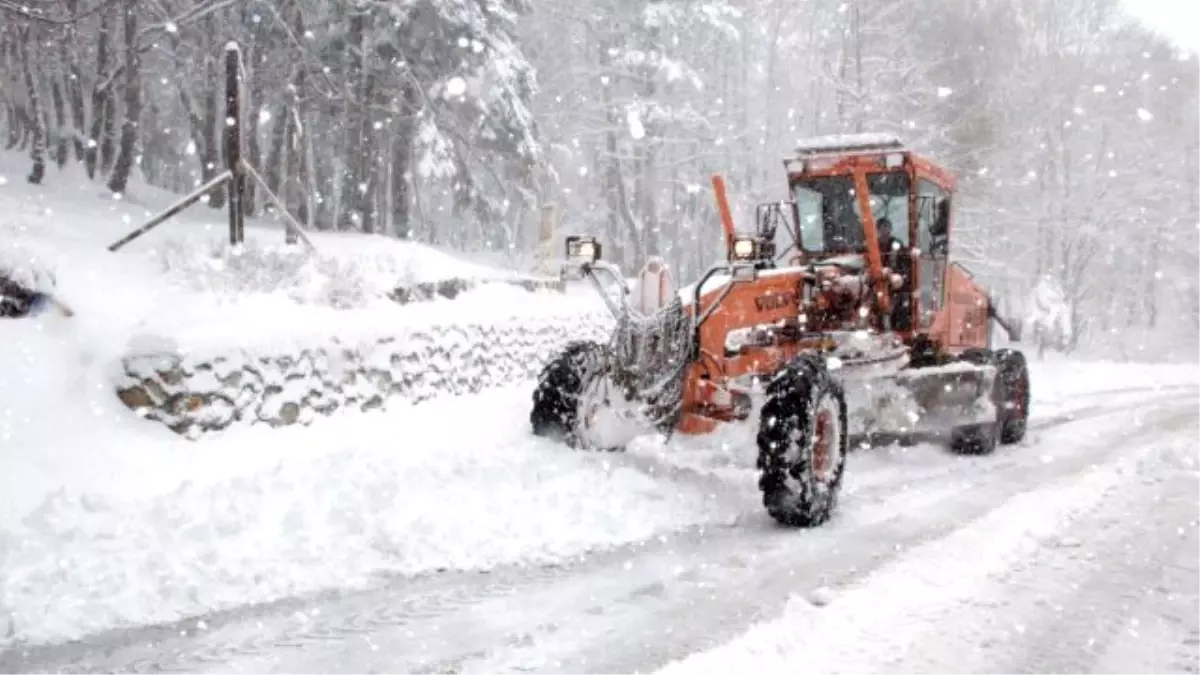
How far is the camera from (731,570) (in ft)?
18.7

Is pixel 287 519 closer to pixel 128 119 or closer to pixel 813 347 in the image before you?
Answer: pixel 813 347

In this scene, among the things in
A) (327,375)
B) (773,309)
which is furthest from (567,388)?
(327,375)

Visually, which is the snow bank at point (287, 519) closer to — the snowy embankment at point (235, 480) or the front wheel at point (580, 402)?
the snowy embankment at point (235, 480)

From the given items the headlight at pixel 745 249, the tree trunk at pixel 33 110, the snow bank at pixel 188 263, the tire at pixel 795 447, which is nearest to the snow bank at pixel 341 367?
the snow bank at pixel 188 263

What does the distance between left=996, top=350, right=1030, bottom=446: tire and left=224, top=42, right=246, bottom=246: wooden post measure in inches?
333

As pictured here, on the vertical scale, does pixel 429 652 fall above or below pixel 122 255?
below

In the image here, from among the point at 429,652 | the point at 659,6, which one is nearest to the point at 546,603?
the point at 429,652

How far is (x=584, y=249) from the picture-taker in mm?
7953

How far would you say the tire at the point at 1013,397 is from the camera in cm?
1086

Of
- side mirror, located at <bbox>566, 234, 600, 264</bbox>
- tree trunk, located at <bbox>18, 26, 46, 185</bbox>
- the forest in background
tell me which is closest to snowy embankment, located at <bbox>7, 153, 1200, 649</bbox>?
side mirror, located at <bbox>566, 234, 600, 264</bbox>

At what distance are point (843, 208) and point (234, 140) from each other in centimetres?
633

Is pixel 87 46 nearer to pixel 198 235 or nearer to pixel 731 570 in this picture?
pixel 198 235

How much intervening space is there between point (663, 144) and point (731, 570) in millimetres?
23395

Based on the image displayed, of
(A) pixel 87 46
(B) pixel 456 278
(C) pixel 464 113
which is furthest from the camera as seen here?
(A) pixel 87 46
